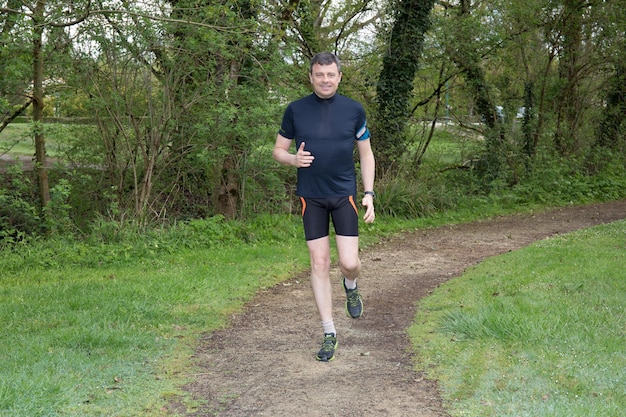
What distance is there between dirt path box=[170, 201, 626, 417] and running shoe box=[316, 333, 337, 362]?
0.19ft

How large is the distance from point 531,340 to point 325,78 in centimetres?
255

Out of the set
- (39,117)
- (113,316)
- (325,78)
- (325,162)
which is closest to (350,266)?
(325,162)

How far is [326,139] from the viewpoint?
557cm

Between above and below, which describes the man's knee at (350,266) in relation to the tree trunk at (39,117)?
below

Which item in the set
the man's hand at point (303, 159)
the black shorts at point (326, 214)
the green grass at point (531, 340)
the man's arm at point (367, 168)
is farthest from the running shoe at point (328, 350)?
the man's hand at point (303, 159)

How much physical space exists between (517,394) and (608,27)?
15.9 meters

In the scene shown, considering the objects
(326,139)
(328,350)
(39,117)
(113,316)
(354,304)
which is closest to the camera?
(326,139)

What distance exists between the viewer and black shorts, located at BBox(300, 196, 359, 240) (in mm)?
5699

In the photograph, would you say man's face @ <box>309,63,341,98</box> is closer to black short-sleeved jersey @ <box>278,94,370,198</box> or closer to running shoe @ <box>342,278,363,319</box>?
black short-sleeved jersey @ <box>278,94,370,198</box>

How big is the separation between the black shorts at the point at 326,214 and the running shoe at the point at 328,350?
0.83 m

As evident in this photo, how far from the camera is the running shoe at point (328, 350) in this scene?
585 centimetres

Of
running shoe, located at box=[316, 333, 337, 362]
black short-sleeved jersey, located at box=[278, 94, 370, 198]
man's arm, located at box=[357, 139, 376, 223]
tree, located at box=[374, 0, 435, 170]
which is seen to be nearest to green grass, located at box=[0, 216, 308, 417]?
running shoe, located at box=[316, 333, 337, 362]

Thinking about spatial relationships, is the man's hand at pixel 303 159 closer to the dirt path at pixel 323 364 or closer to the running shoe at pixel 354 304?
the running shoe at pixel 354 304

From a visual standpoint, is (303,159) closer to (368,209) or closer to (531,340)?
(368,209)
